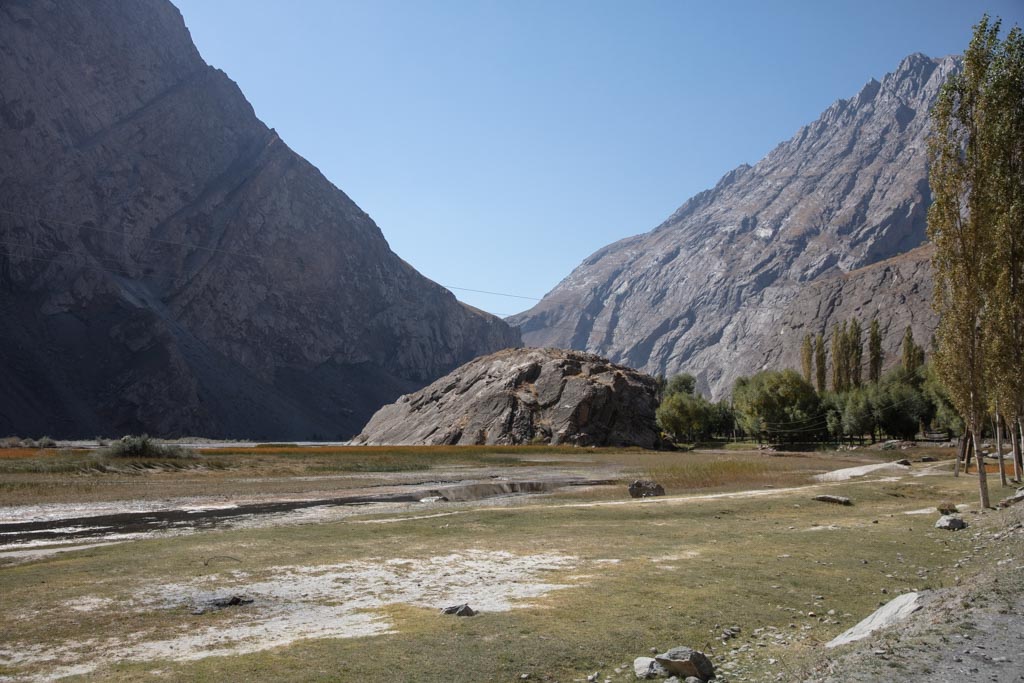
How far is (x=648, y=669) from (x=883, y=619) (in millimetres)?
4240

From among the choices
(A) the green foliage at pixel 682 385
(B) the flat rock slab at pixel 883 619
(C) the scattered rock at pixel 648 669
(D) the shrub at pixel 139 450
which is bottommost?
(C) the scattered rock at pixel 648 669

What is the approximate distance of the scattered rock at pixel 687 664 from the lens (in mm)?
9836

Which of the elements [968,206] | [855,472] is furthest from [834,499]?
[855,472]

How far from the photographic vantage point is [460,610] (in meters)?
13.2

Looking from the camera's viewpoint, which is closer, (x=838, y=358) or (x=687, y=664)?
(x=687, y=664)

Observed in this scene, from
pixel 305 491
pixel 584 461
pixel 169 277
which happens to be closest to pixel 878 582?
pixel 305 491

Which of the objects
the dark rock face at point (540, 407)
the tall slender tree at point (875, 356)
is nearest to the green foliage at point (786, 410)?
the dark rock face at point (540, 407)

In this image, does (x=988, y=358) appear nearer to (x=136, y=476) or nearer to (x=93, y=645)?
(x=93, y=645)

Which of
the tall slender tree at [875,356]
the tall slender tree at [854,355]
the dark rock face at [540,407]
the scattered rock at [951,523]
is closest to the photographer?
the scattered rock at [951,523]

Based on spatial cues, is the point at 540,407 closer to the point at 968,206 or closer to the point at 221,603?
the point at 968,206

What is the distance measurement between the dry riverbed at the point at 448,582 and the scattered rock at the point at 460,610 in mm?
317

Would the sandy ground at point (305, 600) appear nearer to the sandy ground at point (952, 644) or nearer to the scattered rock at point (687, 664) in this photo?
the scattered rock at point (687, 664)

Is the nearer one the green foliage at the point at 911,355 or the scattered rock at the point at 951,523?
the scattered rock at the point at 951,523

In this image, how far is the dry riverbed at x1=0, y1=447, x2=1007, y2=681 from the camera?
1089 cm
